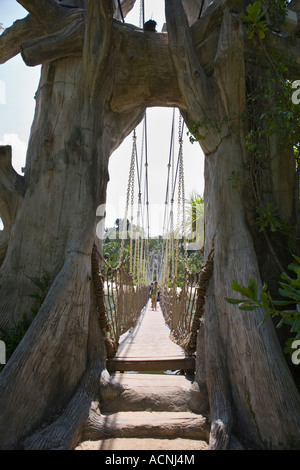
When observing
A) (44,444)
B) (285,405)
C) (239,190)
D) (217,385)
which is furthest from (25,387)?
(239,190)

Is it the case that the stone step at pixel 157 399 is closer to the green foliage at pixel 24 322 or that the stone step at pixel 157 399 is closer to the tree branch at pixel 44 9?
the green foliage at pixel 24 322

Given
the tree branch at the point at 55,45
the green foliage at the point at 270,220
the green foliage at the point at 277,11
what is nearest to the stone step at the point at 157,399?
the green foliage at the point at 270,220

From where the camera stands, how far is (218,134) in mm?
1851

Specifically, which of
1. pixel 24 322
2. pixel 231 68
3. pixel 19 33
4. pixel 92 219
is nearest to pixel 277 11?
pixel 231 68

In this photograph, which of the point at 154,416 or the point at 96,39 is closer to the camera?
the point at 154,416

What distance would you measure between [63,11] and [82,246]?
1707mm

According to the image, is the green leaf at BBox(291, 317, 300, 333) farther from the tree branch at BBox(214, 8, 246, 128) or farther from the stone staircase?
the tree branch at BBox(214, 8, 246, 128)

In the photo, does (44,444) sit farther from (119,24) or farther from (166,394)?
(119,24)

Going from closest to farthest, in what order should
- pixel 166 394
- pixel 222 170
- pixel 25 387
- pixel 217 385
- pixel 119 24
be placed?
pixel 25 387
pixel 217 385
pixel 166 394
pixel 222 170
pixel 119 24

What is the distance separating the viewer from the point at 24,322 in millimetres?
1532

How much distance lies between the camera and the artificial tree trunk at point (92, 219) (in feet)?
4.03

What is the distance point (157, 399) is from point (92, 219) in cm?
109

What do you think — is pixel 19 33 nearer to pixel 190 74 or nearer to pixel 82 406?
pixel 190 74

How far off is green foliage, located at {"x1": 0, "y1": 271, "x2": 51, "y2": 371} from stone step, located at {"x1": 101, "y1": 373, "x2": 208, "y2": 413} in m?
0.58
